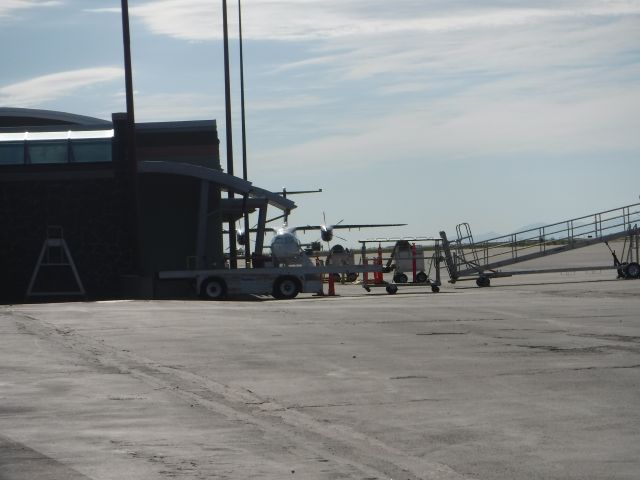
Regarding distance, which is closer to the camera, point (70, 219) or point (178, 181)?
point (70, 219)

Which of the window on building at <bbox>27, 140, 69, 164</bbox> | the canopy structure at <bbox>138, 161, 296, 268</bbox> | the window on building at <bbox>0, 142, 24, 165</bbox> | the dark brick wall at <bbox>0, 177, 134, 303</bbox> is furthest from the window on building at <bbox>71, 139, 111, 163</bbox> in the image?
the window on building at <bbox>0, 142, 24, 165</bbox>

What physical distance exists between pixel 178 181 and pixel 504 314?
2159cm

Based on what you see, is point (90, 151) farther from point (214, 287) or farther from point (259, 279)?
point (259, 279)

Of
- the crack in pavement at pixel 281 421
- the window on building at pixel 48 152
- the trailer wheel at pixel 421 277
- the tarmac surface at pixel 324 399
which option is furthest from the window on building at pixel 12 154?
the crack in pavement at pixel 281 421

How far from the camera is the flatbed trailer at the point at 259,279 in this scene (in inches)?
1348

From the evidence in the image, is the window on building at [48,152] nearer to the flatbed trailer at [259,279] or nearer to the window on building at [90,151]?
Answer: the window on building at [90,151]

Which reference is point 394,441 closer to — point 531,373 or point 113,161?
point 531,373

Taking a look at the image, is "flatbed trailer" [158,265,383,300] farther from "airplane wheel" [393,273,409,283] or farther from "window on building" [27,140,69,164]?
"airplane wheel" [393,273,409,283]

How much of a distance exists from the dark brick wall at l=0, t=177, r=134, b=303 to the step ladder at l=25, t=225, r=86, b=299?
0.21m

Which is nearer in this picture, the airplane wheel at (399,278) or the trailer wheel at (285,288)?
the trailer wheel at (285,288)

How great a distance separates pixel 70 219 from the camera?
119ft

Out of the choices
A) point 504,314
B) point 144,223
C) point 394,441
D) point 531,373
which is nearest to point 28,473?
point 394,441

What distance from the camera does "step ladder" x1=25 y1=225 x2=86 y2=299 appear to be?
1421 inches

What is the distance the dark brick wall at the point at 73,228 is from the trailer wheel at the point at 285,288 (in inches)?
221
